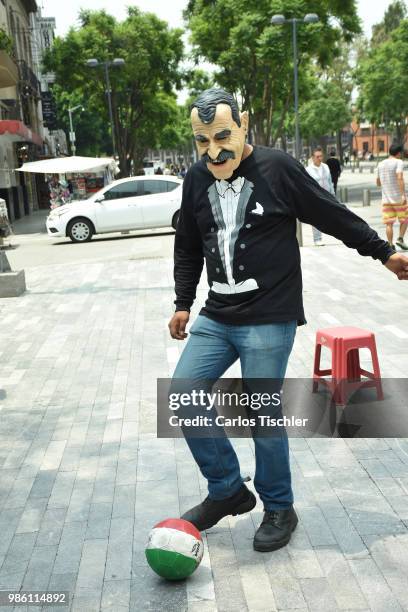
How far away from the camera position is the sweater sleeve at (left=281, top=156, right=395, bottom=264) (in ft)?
11.2

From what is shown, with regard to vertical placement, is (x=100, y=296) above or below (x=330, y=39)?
below

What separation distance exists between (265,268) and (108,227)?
57.9 ft

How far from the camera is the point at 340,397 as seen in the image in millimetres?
5516

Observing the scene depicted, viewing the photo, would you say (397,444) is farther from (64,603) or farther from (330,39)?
(330,39)

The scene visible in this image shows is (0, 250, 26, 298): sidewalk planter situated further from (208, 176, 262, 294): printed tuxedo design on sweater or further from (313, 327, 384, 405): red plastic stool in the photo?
(208, 176, 262, 294): printed tuxedo design on sweater

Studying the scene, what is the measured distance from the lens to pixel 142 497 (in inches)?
164

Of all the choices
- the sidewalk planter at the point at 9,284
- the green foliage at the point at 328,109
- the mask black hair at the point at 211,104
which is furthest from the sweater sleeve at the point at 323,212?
the green foliage at the point at 328,109

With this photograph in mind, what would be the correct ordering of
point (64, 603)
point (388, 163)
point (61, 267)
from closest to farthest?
point (64, 603) < point (388, 163) < point (61, 267)

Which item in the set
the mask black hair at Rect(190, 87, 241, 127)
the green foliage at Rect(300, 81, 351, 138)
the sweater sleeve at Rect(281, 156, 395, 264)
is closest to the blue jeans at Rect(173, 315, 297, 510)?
the sweater sleeve at Rect(281, 156, 395, 264)

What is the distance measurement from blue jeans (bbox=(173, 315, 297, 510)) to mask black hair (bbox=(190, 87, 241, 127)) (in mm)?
876

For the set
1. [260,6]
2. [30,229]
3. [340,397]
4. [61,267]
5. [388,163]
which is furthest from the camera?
[260,6]

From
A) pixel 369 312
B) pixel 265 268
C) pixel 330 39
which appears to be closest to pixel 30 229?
pixel 330 39

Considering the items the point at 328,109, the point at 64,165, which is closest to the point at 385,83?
the point at 328,109

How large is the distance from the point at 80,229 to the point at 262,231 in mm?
17758
